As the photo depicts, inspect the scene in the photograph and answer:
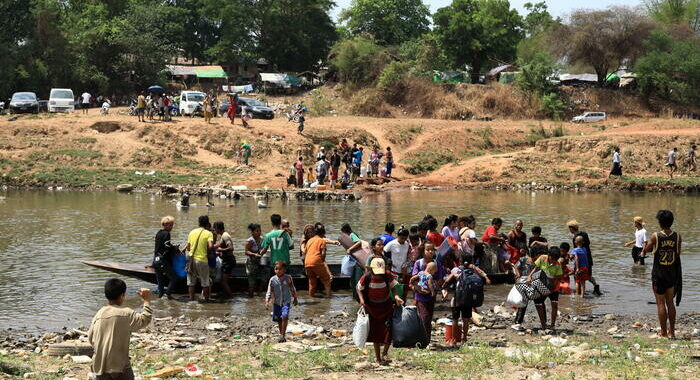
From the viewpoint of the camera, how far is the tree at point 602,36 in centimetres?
6322

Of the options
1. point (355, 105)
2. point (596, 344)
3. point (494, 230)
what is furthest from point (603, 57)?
point (596, 344)

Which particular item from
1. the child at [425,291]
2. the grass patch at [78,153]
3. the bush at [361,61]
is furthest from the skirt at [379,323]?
the bush at [361,61]

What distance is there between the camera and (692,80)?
6041cm

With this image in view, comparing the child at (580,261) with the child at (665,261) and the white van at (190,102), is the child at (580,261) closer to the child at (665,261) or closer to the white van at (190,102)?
the child at (665,261)

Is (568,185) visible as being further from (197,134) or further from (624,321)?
(624,321)

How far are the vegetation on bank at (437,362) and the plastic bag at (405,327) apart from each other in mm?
198

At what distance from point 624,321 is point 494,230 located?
3.37 m

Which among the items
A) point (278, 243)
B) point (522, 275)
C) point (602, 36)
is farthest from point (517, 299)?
point (602, 36)

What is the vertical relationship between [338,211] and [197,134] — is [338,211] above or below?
below

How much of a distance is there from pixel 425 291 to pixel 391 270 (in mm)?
1702

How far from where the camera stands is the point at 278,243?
15.8m

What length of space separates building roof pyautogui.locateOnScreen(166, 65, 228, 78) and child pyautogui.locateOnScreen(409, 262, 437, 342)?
6343cm

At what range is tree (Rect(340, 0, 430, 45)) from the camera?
81.8 metres

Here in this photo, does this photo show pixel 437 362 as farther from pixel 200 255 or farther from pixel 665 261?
pixel 200 255
